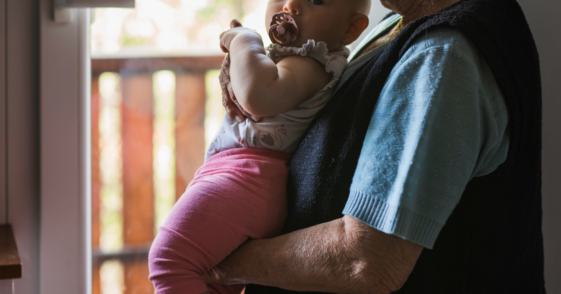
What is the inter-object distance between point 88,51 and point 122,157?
1.35 feet

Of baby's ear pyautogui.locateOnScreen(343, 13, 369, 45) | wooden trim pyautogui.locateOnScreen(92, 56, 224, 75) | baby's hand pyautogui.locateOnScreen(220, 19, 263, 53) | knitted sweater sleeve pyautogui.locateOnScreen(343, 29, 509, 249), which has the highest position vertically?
baby's ear pyautogui.locateOnScreen(343, 13, 369, 45)

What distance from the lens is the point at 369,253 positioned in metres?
0.64

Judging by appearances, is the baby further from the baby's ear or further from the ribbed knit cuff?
the ribbed knit cuff

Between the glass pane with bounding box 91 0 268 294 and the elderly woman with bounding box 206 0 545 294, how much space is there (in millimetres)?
942

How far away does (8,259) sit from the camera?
3.27 feet

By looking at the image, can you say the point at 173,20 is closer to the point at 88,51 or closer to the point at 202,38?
the point at 202,38

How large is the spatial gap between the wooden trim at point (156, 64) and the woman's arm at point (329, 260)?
1.03 m

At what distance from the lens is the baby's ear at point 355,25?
0.93m

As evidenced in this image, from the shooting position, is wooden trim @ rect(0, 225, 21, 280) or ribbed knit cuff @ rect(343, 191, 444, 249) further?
wooden trim @ rect(0, 225, 21, 280)

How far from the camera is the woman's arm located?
25.0 inches

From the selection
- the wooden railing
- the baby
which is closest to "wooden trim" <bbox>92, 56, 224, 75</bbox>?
the wooden railing

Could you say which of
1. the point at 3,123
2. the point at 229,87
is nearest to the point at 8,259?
the point at 3,123

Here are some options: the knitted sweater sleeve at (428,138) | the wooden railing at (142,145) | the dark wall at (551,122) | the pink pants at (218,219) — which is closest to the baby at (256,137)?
the pink pants at (218,219)

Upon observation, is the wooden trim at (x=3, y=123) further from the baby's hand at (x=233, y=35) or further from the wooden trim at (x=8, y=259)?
the baby's hand at (x=233, y=35)
